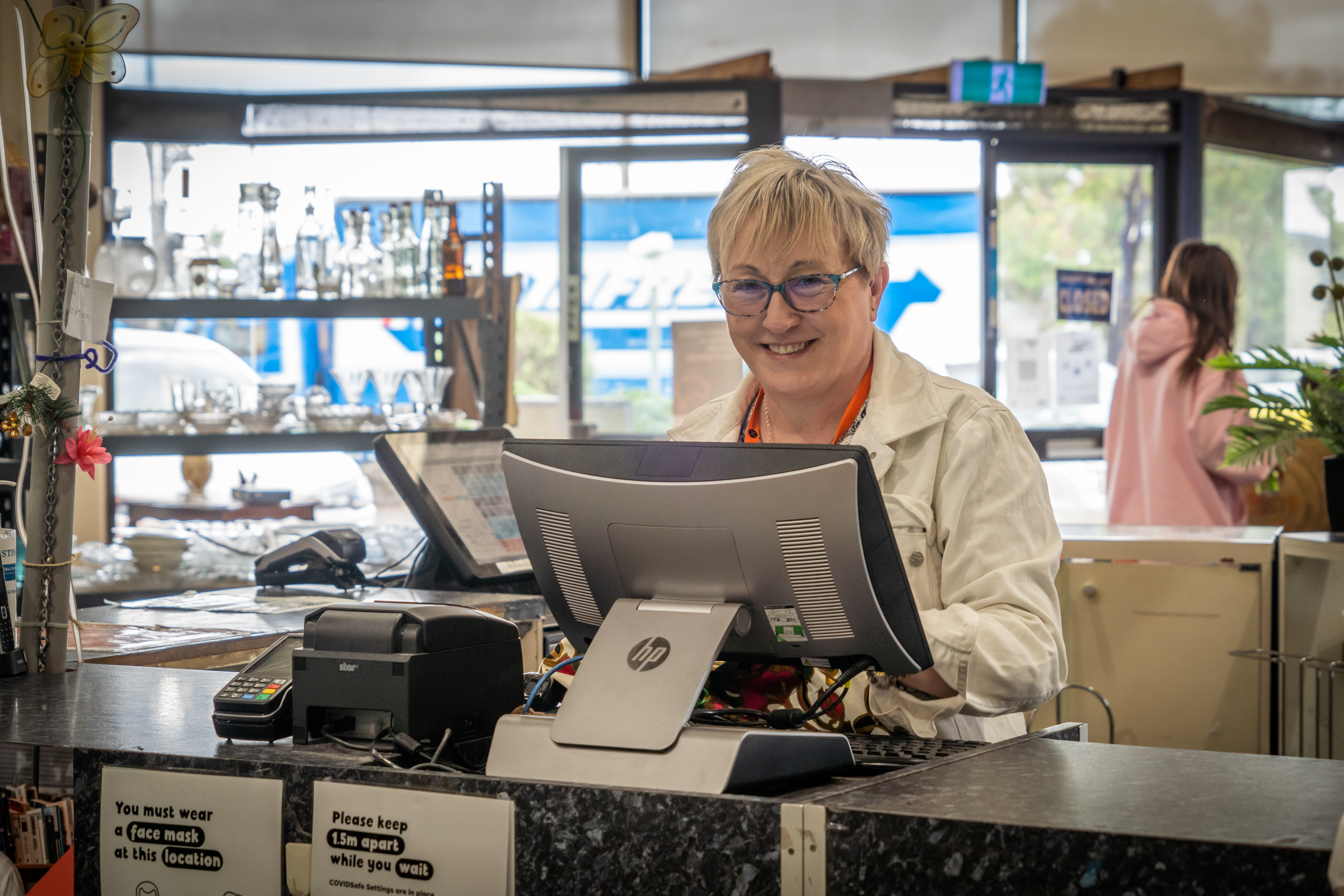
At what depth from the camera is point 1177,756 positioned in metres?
1.15

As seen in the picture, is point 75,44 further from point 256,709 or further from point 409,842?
point 409,842

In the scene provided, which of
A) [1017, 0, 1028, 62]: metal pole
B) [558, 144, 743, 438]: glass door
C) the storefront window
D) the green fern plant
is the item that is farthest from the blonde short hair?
the storefront window

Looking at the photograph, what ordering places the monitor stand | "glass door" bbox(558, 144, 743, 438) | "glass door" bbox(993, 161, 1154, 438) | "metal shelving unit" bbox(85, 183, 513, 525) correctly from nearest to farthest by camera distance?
the monitor stand, "metal shelving unit" bbox(85, 183, 513, 525), "glass door" bbox(558, 144, 743, 438), "glass door" bbox(993, 161, 1154, 438)

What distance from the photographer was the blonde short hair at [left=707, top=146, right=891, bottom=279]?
5.04 feet

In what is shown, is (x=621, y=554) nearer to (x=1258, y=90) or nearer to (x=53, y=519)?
(x=53, y=519)

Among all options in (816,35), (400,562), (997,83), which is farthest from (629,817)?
(816,35)

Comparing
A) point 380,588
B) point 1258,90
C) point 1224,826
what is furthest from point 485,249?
point 1258,90

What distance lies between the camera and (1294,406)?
10.1 ft

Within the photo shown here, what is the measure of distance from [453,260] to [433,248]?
62 mm

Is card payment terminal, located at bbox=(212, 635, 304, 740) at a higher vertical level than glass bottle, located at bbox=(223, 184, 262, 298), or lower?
lower

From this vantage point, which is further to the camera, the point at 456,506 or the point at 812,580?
the point at 456,506

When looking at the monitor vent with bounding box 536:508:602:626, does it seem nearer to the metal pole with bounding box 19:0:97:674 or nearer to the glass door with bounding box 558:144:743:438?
the metal pole with bounding box 19:0:97:674

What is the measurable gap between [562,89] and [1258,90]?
3.05m

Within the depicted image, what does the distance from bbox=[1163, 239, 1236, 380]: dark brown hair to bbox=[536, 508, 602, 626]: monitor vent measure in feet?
9.62
